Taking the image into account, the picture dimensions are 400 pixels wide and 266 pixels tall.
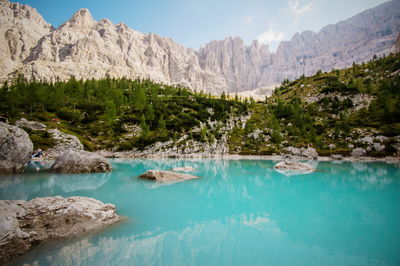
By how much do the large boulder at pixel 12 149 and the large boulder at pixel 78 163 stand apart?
4382mm

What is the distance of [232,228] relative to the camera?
1302cm

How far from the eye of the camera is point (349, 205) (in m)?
18.1

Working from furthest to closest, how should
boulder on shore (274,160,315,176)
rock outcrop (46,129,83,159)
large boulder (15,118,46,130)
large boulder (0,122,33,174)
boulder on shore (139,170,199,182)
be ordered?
large boulder (15,118,46,130) < rock outcrop (46,129,83,159) < boulder on shore (274,160,315,176) < large boulder (0,122,33,174) < boulder on shore (139,170,199,182)

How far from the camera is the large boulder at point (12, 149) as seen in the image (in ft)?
101

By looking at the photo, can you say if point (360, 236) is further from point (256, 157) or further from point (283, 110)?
point (283, 110)

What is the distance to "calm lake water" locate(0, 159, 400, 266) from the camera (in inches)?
370

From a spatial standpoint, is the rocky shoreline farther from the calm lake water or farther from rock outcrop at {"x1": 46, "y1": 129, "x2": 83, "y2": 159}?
the calm lake water

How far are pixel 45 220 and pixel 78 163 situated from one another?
77.8ft

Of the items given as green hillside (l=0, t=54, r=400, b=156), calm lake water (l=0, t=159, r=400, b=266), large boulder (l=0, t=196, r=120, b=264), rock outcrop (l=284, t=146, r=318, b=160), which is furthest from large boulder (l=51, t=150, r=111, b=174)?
rock outcrop (l=284, t=146, r=318, b=160)

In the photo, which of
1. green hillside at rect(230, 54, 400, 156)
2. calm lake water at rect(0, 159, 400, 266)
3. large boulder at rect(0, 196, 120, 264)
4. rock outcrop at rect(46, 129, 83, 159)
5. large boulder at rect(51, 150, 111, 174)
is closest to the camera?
calm lake water at rect(0, 159, 400, 266)

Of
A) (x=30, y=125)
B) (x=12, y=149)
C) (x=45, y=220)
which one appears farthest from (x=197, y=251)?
(x=30, y=125)

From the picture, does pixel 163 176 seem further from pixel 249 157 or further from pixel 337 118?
pixel 337 118

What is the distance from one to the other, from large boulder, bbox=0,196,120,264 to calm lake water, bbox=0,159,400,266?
2.69 feet

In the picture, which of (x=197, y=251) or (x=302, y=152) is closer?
(x=197, y=251)
